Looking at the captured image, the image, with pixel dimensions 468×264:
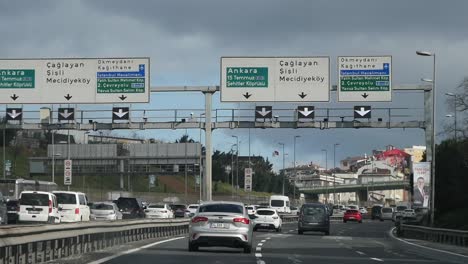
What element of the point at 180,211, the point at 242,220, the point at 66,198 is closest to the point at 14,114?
the point at 66,198

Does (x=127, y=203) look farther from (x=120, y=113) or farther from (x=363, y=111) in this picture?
(x=363, y=111)

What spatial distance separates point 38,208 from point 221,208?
44.6ft

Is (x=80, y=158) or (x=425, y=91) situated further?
(x=80, y=158)

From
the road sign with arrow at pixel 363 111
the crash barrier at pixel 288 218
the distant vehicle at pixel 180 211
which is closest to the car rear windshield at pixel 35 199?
the road sign with arrow at pixel 363 111

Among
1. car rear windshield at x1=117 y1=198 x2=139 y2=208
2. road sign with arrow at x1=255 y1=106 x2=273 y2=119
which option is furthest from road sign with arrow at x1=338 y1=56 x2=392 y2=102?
car rear windshield at x1=117 y1=198 x2=139 y2=208

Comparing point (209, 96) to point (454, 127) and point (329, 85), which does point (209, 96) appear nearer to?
point (329, 85)

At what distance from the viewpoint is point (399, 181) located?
18312 cm

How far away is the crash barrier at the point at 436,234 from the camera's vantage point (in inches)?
1369

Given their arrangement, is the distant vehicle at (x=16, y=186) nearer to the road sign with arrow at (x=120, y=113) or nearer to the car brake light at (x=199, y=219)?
the road sign with arrow at (x=120, y=113)

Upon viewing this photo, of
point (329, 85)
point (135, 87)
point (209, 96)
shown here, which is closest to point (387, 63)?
point (329, 85)

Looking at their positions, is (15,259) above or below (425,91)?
below

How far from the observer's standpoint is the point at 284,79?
42938mm

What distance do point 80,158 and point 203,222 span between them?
247 ft

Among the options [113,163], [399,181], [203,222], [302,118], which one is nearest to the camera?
[203,222]
